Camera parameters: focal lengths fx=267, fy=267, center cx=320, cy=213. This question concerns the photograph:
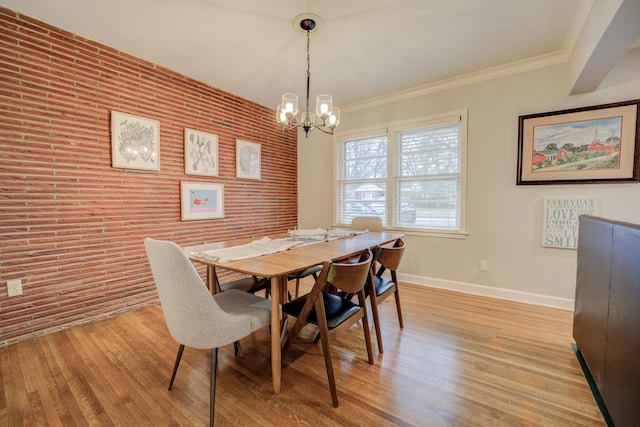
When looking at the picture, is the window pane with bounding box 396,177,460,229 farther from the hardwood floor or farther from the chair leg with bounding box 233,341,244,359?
the chair leg with bounding box 233,341,244,359

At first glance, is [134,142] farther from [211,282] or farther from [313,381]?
[313,381]

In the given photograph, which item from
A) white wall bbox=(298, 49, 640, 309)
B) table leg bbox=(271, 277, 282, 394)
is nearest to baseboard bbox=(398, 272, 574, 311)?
white wall bbox=(298, 49, 640, 309)

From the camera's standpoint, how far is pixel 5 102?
2021 millimetres

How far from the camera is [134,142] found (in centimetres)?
270

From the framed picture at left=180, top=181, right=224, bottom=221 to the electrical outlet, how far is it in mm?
1359

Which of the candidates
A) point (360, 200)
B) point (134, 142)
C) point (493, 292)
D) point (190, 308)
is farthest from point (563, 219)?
point (134, 142)

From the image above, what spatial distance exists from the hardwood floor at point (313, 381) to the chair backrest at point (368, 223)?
3.58 feet

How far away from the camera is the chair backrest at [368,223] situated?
10.1 ft

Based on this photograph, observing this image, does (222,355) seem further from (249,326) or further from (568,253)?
(568,253)

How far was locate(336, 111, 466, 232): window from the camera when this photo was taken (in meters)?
Result: 3.29

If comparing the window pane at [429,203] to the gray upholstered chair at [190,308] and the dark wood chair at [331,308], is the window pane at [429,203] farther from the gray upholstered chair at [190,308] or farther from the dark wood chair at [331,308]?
the gray upholstered chair at [190,308]

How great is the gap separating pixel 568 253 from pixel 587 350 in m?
1.43

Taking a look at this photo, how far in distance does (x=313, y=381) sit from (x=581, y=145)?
322cm

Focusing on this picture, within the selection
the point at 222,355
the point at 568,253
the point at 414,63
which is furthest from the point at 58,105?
the point at 568,253
